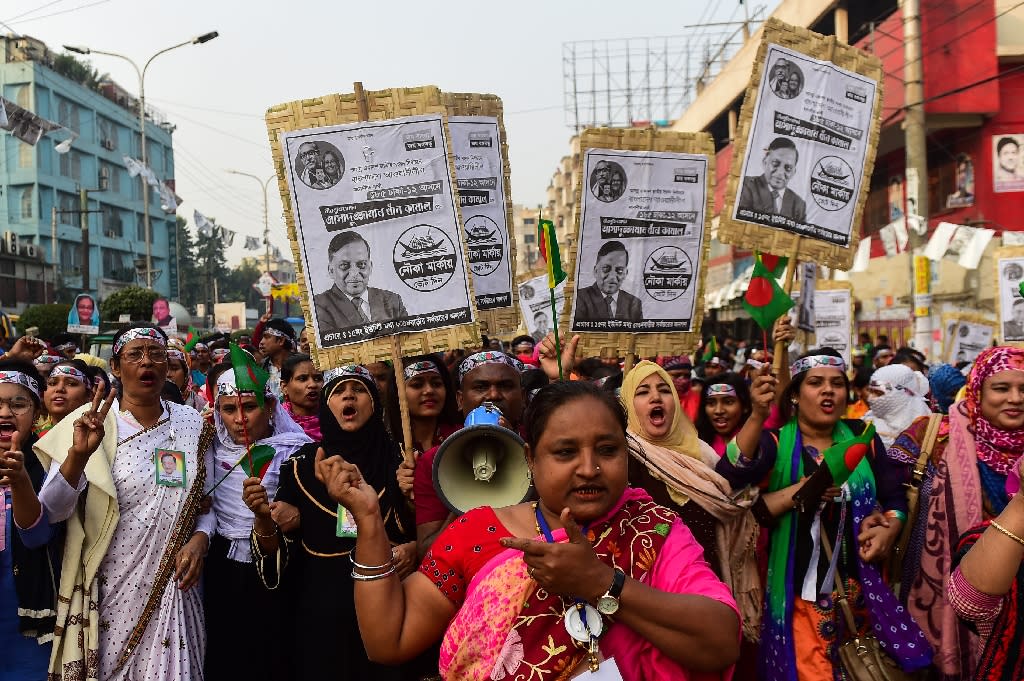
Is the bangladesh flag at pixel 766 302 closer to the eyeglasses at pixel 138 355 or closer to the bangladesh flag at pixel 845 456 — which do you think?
the bangladesh flag at pixel 845 456

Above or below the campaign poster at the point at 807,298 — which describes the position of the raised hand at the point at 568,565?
below

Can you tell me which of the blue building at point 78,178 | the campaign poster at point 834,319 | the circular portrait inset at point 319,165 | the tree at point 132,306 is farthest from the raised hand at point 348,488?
the blue building at point 78,178

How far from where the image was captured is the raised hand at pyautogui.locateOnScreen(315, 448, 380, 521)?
2176 millimetres

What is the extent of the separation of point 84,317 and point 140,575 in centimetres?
1101

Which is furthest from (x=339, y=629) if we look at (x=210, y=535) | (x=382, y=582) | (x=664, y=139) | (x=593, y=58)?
(x=593, y=58)

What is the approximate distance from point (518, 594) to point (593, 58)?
184 ft

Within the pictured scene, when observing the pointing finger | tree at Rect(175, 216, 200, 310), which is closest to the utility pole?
the pointing finger

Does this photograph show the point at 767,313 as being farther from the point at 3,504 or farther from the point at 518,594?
the point at 3,504

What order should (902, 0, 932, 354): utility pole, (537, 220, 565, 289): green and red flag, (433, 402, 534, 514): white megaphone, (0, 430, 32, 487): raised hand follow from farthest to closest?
(902, 0, 932, 354): utility pole, (537, 220, 565, 289): green and red flag, (0, 430, 32, 487): raised hand, (433, 402, 534, 514): white megaphone

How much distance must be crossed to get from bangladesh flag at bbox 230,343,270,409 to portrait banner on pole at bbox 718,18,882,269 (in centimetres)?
235

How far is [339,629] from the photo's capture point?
3777 millimetres

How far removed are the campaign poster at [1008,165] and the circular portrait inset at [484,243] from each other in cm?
1776

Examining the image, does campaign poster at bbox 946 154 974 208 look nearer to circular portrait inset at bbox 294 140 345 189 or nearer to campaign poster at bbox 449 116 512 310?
campaign poster at bbox 449 116 512 310

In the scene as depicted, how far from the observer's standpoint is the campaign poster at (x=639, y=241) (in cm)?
524
